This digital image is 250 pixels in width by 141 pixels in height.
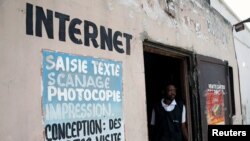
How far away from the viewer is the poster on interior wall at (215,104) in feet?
21.2

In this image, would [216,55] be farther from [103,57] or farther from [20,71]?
[20,71]

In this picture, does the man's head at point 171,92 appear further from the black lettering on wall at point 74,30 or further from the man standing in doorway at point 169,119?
the black lettering on wall at point 74,30

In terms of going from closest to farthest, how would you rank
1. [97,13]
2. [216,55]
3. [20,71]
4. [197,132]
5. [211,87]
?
1. [20,71]
2. [97,13]
3. [197,132]
4. [211,87]
5. [216,55]

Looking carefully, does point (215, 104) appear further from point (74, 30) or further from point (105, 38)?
point (74, 30)

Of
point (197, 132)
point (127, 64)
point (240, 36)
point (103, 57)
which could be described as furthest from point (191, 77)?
point (240, 36)

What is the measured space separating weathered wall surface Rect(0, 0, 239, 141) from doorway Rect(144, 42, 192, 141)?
0.62 ft

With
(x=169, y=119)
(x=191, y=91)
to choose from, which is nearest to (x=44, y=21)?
(x=169, y=119)

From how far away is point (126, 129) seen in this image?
403 centimetres

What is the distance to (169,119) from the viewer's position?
5434 millimetres

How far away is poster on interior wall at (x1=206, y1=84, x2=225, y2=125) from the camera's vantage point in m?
6.46

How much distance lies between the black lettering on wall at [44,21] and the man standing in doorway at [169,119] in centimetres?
272

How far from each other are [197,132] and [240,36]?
615 cm

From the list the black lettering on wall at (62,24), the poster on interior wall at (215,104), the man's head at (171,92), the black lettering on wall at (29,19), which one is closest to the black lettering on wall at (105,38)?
the black lettering on wall at (62,24)

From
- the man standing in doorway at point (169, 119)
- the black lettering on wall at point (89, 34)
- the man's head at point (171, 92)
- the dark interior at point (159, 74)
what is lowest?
the man standing in doorway at point (169, 119)
